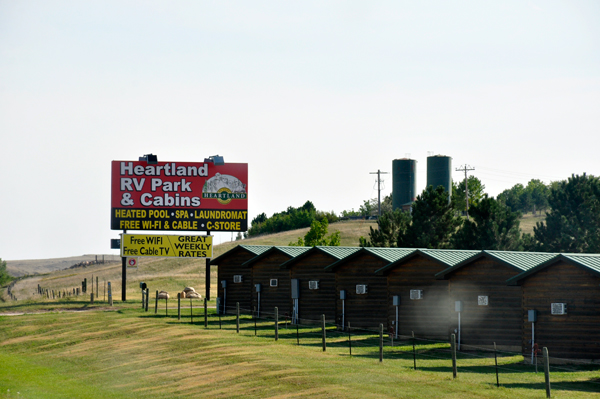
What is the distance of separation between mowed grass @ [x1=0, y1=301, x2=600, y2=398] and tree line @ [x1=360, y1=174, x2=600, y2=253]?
2930 centimetres

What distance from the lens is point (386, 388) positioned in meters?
23.8

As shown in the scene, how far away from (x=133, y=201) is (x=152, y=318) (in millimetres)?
14831

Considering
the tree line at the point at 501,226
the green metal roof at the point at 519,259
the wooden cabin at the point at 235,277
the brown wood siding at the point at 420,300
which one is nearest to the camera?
the green metal roof at the point at 519,259

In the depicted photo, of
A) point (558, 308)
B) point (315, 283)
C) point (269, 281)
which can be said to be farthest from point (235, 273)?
point (558, 308)

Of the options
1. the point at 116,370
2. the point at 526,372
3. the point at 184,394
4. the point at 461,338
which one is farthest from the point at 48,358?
the point at 526,372

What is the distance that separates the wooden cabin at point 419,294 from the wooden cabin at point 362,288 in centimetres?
250

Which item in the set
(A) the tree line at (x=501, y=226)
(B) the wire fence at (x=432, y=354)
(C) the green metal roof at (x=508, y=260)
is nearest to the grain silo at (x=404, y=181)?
(A) the tree line at (x=501, y=226)

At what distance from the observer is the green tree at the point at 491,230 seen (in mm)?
68562

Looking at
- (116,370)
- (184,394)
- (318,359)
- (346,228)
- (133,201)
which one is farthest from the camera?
(346,228)

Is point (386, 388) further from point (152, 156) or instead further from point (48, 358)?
point (152, 156)

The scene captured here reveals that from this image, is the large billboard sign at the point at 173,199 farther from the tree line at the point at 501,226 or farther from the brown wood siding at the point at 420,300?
the brown wood siding at the point at 420,300

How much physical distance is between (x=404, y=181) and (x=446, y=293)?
10566 centimetres

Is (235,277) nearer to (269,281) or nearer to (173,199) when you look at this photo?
(269,281)

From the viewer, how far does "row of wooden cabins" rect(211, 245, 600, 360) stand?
101ft
